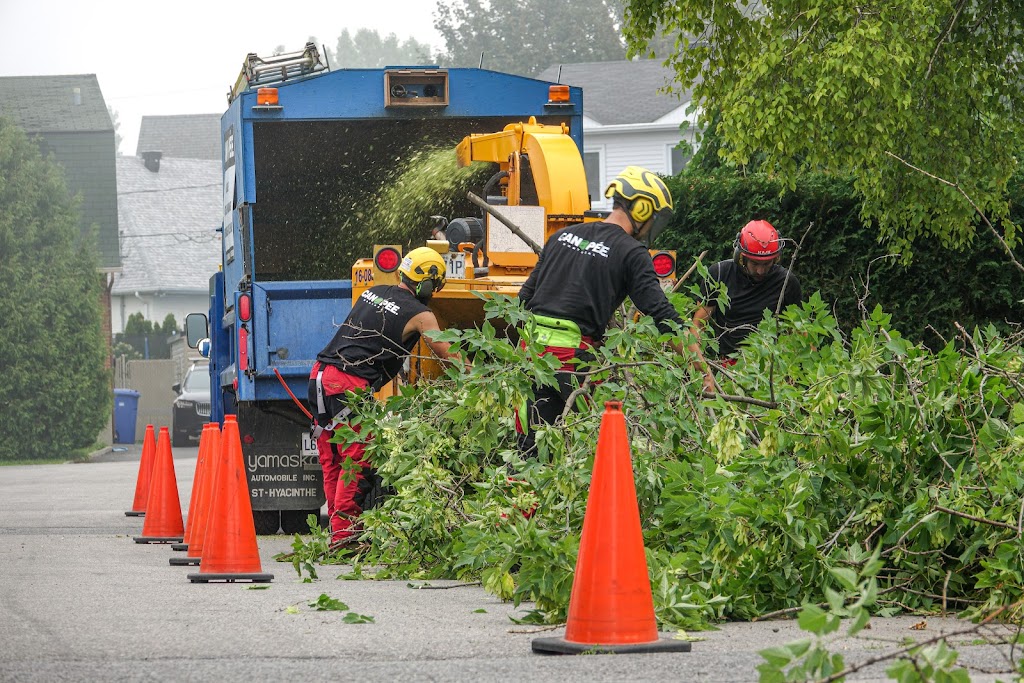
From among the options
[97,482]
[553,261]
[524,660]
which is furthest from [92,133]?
[524,660]

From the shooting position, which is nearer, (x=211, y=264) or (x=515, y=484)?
(x=515, y=484)

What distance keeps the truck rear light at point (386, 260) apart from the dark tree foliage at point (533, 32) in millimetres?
53036

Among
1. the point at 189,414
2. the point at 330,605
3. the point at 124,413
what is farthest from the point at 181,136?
the point at 330,605

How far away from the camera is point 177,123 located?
9200 centimetres

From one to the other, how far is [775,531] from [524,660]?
140 cm

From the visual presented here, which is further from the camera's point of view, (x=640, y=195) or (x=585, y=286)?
(x=640, y=195)

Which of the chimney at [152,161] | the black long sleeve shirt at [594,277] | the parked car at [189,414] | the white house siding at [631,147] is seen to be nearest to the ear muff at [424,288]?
the black long sleeve shirt at [594,277]

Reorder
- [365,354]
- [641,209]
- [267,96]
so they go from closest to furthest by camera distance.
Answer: [641,209]
[365,354]
[267,96]

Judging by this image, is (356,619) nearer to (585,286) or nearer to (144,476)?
(585,286)

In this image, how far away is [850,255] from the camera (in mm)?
14250

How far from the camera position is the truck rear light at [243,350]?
415 inches

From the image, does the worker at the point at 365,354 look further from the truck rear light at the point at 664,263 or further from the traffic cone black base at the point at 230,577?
the truck rear light at the point at 664,263

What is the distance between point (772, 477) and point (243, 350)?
16.8ft

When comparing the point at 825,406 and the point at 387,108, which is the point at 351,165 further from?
the point at 825,406
